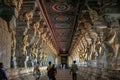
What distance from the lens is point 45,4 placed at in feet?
50.9

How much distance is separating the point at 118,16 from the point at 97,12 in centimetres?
150

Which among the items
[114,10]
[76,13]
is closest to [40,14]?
[76,13]

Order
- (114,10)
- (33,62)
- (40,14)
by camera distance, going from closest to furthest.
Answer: (114,10), (40,14), (33,62)

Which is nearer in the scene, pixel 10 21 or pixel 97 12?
pixel 10 21

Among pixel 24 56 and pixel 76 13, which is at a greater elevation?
pixel 76 13

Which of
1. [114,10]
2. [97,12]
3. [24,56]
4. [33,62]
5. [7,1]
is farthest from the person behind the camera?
[33,62]

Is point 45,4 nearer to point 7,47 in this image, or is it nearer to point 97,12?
point 97,12

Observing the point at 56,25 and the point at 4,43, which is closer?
the point at 4,43

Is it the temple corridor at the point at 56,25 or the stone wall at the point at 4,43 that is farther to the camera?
the temple corridor at the point at 56,25

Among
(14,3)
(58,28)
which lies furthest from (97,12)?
(58,28)

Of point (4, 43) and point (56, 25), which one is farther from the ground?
point (56, 25)

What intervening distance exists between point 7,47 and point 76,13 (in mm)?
9211

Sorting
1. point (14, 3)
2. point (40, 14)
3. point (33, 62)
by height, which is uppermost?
point (40, 14)

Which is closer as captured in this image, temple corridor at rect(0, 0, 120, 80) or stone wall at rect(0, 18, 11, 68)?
stone wall at rect(0, 18, 11, 68)
